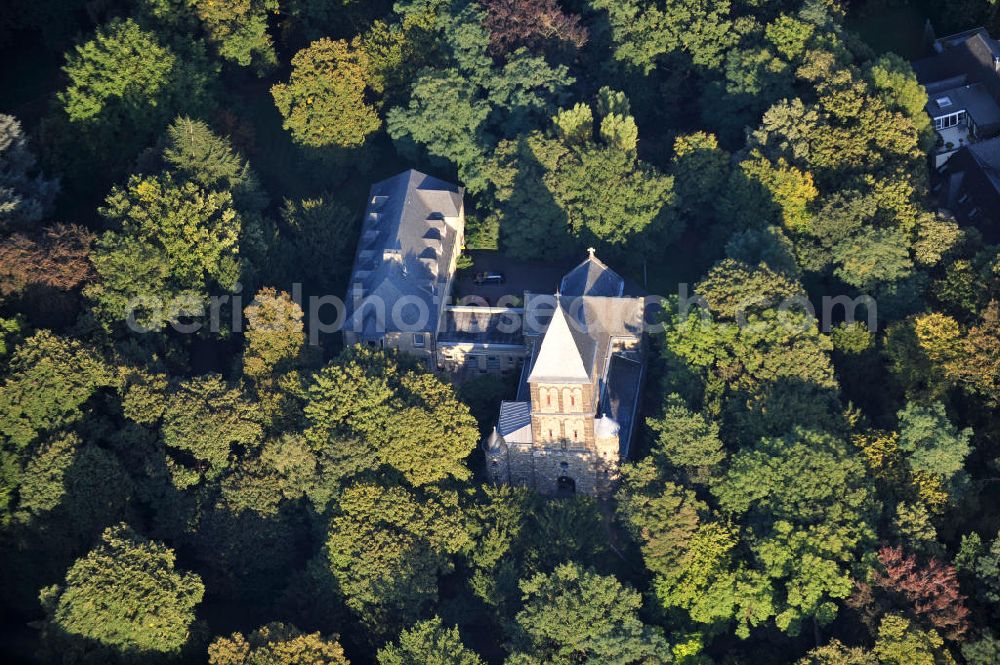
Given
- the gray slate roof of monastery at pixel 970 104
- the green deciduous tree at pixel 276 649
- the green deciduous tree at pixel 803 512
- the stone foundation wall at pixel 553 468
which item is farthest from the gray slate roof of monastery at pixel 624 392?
the gray slate roof of monastery at pixel 970 104

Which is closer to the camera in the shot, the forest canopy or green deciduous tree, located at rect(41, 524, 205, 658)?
green deciduous tree, located at rect(41, 524, 205, 658)

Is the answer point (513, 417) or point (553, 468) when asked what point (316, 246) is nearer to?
point (513, 417)

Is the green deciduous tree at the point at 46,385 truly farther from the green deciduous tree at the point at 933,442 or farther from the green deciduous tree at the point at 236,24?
the green deciduous tree at the point at 933,442

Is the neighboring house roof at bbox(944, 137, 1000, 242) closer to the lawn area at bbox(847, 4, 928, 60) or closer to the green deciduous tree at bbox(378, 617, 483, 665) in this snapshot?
the lawn area at bbox(847, 4, 928, 60)

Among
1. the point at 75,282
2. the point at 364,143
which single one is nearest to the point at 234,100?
the point at 364,143

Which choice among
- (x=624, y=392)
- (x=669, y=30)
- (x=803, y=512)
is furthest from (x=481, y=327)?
(x=669, y=30)

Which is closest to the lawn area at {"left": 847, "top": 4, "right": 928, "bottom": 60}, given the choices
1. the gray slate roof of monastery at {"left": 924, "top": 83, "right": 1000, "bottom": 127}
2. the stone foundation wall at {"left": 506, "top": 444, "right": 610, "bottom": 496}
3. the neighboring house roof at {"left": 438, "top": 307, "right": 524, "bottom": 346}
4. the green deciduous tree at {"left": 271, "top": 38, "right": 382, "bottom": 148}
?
the gray slate roof of monastery at {"left": 924, "top": 83, "right": 1000, "bottom": 127}
